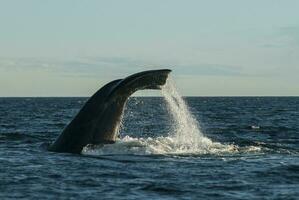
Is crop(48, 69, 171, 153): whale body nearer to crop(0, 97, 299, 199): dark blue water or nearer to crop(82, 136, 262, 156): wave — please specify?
crop(82, 136, 262, 156): wave

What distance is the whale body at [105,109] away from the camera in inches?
650

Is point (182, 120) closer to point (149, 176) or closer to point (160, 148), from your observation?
point (160, 148)

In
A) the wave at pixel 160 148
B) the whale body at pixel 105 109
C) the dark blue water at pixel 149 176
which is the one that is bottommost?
the dark blue water at pixel 149 176

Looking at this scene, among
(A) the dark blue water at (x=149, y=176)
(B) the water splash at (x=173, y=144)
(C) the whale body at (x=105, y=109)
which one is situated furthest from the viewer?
(B) the water splash at (x=173, y=144)

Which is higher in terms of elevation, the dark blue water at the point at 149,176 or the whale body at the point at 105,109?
the whale body at the point at 105,109

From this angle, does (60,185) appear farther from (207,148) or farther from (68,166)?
(207,148)

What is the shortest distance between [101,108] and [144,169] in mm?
2202

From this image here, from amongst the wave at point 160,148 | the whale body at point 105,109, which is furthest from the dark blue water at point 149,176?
the whale body at point 105,109

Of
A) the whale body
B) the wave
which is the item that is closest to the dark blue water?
the wave

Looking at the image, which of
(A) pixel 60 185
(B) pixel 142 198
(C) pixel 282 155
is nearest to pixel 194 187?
(B) pixel 142 198

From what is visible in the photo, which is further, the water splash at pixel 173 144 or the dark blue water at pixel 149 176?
the water splash at pixel 173 144

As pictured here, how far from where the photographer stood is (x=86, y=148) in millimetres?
16922

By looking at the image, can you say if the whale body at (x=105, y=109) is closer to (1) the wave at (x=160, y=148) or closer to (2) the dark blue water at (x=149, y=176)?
(1) the wave at (x=160, y=148)

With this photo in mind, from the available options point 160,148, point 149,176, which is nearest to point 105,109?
point 160,148
